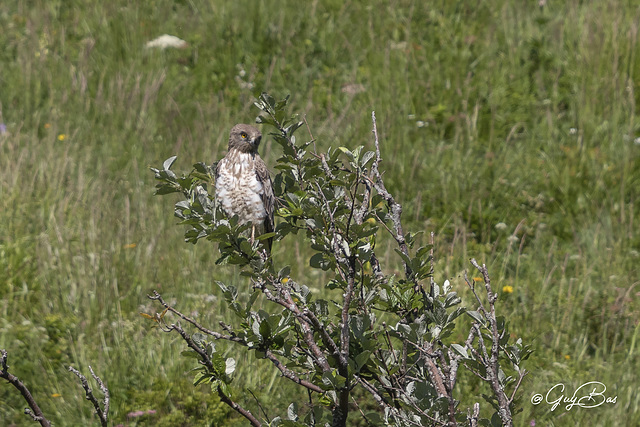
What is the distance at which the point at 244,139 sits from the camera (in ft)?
11.3

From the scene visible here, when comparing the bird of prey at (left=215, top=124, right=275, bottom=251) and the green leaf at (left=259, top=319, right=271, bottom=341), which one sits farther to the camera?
the bird of prey at (left=215, top=124, right=275, bottom=251)

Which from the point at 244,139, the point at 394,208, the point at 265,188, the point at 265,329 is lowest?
the point at 265,188

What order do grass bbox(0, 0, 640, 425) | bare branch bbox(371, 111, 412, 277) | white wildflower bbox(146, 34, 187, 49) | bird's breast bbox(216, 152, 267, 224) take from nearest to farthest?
1. bare branch bbox(371, 111, 412, 277)
2. bird's breast bbox(216, 152, 267, 224)
3. grass bbox(0, 0, 640, 425)
4. white wildflower bbox(146, 34, 187, 49)

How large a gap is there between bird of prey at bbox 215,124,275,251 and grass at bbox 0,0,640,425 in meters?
0.65

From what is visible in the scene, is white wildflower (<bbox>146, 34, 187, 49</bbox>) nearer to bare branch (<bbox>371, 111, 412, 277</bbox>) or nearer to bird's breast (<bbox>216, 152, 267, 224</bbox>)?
bird's breast (<bbox>216, 152, 267, 224</bbox>)

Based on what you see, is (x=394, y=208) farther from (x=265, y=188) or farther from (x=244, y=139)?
(x=244, y=139)

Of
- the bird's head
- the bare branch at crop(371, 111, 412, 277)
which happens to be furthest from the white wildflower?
the bare branch at crop(371, 111, 412, 277)

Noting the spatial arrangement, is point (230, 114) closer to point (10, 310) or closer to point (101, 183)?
point (101, 183)

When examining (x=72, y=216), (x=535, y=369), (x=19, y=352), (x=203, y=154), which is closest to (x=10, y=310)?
(x=19, y=352)

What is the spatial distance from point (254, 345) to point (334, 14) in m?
5.46

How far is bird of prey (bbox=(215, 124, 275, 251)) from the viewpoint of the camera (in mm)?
3340

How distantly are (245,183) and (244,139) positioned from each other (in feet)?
0.74

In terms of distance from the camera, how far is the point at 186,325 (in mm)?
3729

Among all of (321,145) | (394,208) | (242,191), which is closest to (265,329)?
(394,208)
